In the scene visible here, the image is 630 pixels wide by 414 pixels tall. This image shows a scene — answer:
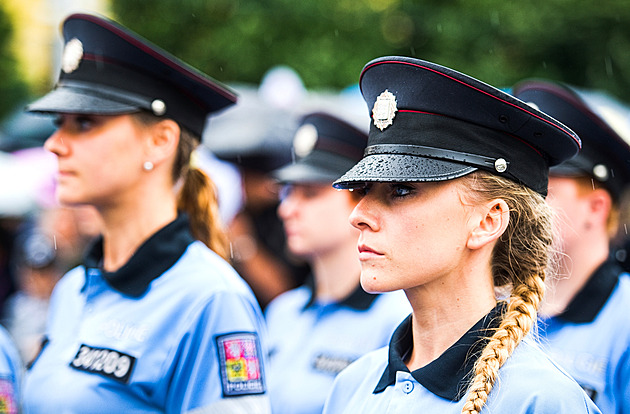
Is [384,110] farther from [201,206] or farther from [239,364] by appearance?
[201,206]

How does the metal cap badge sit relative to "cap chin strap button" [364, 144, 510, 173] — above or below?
above

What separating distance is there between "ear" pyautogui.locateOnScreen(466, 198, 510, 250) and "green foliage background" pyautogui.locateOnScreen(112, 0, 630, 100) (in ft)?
42.1

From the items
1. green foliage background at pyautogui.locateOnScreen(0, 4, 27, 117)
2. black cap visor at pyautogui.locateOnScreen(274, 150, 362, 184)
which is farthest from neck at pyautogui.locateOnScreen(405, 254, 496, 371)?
green foliage background at pyautogui.locateOnScreen(0, 4, 27, 117)

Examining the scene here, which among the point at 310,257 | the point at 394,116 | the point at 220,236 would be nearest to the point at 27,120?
the point at 310,257

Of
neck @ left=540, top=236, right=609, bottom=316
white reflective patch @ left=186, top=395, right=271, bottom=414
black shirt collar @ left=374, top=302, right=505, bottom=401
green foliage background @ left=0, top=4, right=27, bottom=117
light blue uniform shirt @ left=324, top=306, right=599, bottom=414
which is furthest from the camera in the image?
green foliage background @ left=0, top=4, right=27, bottom=117

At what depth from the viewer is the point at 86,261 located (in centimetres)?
366

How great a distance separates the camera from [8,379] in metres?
3.43

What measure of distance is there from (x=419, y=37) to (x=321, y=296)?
1248 cm

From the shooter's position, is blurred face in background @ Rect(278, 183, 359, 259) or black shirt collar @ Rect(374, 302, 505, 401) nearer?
black shirt collar @ Rect(374, 302, 505, 401)

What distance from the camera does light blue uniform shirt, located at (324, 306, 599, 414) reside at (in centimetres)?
215

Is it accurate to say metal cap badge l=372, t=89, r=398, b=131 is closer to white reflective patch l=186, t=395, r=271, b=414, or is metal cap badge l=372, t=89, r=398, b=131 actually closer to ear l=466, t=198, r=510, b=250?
ear l=466, t=198, r=510, b=250

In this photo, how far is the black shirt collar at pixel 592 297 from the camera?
12.2 ft

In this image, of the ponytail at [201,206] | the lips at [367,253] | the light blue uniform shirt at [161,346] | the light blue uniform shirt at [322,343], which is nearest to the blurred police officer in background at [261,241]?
the light blue uniform shirt at [322,343]

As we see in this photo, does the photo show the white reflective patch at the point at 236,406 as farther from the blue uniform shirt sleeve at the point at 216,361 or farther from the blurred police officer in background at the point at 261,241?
the blurred police officer in background at the point at 261,241
